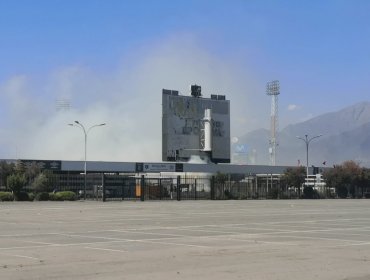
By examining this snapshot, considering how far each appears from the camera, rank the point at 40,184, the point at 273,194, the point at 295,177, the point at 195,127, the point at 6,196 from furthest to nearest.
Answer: the point at 195,127, the point at 295,177, the point at 273,194, the point at 40,184, the point at 6,196

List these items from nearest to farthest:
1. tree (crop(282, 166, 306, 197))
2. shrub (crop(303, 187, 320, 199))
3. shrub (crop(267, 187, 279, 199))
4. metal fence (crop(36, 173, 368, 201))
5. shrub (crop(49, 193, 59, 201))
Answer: shrub (crop(49, 193, 59, 201))
metal fence (crop(36, 173, 368, 201))
shrub (crop(267, 187, 279, 199))
shrub (crop(303, 187, 320, 199))
tree (crop(282, 166, 306, 197))

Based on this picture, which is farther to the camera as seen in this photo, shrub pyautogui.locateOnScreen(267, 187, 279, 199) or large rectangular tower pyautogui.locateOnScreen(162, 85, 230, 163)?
large rectangular tower pyautogui.locateOnScreen(162, 85, 230, 163)

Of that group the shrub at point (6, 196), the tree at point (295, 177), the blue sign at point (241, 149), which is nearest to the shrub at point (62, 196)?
the shrub at point (6, 196)

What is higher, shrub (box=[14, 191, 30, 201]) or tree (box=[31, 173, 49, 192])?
tree (box=[31, 173, 49, 192])

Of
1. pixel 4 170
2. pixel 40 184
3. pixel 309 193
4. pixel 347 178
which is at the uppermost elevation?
pixel 4 170

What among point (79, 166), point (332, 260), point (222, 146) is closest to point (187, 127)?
point (222, 146)

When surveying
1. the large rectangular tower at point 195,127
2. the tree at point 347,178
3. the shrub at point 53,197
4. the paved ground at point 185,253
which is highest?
the large rectangular tower at point 195,127

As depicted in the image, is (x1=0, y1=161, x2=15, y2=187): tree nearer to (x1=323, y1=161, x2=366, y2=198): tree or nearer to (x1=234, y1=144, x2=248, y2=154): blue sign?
(x1=323, y1=161, x2=366, y2=198): tree

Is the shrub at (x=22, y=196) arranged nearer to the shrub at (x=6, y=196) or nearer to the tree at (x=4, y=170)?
the shrub at (x=6, y=196)

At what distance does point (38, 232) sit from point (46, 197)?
159 feet

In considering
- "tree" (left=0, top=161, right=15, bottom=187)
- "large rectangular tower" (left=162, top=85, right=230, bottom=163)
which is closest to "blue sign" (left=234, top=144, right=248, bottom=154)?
"large rectangular tower" (left=162, top=85, right=230, bottom=163)

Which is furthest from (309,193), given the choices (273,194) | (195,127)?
(195,127)

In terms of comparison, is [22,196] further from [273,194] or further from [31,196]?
[273,194]

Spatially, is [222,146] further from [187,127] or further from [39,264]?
[39,264]
